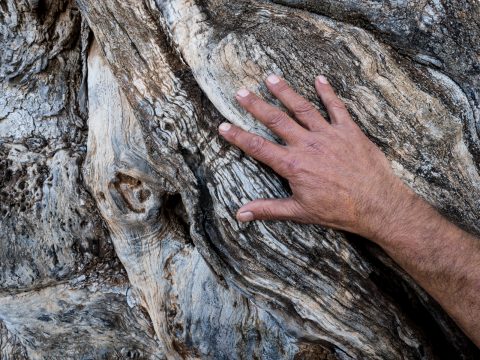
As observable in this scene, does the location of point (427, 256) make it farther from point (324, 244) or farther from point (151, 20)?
point (151, 20)

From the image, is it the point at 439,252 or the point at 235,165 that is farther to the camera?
the point at 235,165

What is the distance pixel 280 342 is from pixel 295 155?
1120 millimetres

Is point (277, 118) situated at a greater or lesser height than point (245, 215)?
greater

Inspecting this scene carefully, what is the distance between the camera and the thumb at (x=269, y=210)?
2.47 metres

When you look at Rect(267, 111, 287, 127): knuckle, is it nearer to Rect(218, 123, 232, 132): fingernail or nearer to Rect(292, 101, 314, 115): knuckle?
Rect(292, 101, 314, 115): knuckle

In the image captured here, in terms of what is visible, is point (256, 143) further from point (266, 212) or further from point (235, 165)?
point (266, 212)

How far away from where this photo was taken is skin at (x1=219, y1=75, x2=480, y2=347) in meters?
2.39

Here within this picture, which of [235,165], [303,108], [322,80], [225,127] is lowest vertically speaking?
[235,165]

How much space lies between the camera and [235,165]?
263 centimetres

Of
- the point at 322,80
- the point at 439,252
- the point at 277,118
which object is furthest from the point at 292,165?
the point at 439,252

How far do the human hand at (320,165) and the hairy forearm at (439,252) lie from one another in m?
0.05

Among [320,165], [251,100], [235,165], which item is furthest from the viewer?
[235,165]

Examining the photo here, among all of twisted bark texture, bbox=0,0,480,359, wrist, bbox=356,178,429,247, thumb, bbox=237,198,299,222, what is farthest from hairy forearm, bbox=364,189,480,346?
thumb, bbox=237,198,299,222

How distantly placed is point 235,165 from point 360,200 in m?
0.65
